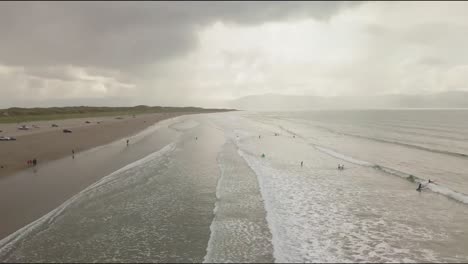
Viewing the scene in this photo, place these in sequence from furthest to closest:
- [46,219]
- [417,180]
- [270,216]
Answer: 1. [417,180]
2. [270,216]
3. [46,219]

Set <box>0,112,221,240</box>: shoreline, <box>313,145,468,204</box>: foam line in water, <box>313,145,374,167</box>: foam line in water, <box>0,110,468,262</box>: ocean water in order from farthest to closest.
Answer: <box>313,145,374,167</box>: foam line in water → <box>313,145,468,204</box>: foam line in water → <box>0,112,221,240</box>: shoreline → <box>0,110,468,262</box>: ocean water

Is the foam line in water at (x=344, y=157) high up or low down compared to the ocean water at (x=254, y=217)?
up

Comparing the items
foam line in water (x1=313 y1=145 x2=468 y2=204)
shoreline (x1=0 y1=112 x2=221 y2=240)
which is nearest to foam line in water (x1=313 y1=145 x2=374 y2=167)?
foam line in water (x1=313 y1=145 x2=468 y2=204)

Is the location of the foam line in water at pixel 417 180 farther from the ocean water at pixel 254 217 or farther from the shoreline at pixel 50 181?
the shoreline at pixel 50 181

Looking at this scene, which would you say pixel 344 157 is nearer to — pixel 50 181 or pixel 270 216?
pixel 270 216

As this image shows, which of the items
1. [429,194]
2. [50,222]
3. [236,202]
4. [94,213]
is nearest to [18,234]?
[50,222]

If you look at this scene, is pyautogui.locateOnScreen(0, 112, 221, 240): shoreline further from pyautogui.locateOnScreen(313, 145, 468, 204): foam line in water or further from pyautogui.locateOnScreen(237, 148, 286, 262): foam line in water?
pyautogui.locateOnScreen(313, 145, 468, 204): foam line in water

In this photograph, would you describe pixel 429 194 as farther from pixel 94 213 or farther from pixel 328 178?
pixel 94 213

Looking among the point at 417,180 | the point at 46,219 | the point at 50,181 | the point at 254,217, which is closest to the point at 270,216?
the point at 254,217

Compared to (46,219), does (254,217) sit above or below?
below

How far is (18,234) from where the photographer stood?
41.4 feet

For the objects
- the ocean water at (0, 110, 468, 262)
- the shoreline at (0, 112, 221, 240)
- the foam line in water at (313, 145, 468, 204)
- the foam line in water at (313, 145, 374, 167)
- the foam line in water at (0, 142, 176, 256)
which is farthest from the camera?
the foam line in water at (313, 145, 374, 167)

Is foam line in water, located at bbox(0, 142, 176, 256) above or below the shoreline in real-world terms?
below

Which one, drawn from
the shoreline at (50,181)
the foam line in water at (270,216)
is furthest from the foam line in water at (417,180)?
the shoreline at (50,181)
